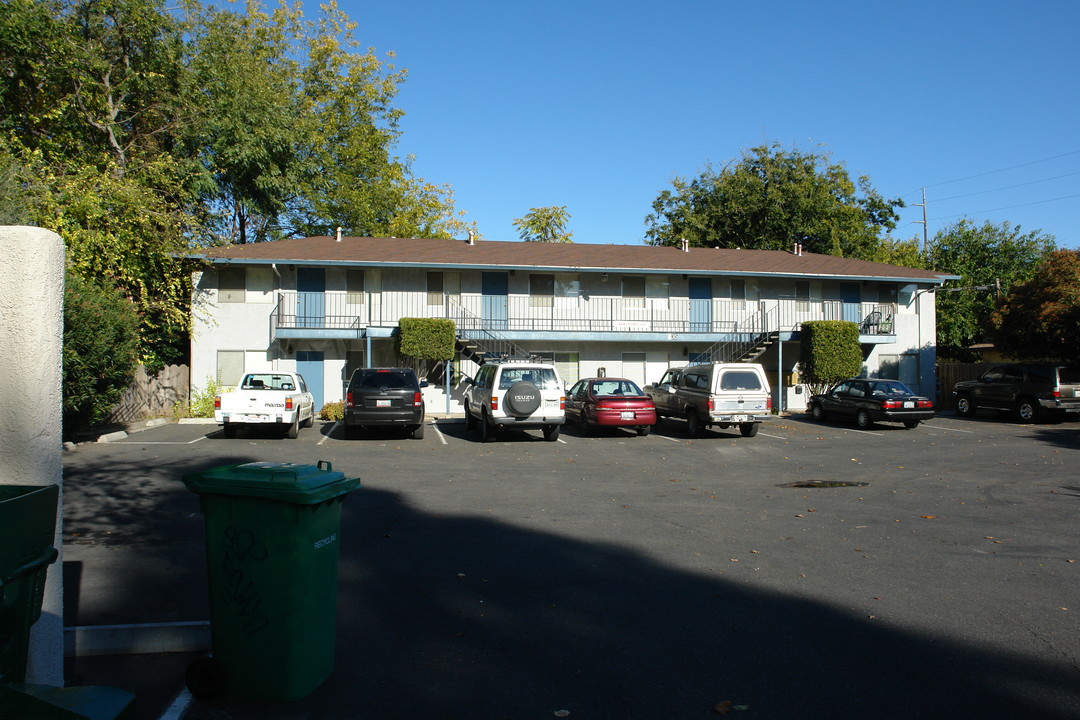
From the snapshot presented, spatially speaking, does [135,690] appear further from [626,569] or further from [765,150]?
[765,150]

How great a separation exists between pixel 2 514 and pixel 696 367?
17966 mm

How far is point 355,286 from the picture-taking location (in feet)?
85.8

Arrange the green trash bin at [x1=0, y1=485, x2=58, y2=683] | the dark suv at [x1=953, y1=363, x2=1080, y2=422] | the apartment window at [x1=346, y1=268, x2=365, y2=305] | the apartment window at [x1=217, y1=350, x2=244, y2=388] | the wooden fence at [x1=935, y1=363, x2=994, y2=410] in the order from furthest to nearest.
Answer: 1. the wooden fence at [x1=935, y1=363, x2=994, y2=410]
2. the apartment window at [x1=346, y1=268, x2=365, y2=305]
3. the apartment window at [x1=217, y1=350, x2=244, y2=388]
4. the dark suv at [x1=953, y1=363, x2=1080, y2=422]
5. the green trash bin at [x1=0, y1=485, x2=58, y2=683]

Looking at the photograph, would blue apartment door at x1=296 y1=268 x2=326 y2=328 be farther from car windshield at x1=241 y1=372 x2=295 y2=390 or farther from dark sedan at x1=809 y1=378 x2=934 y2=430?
dark sedan at x1=809 y1=378 x2=934 y2=430

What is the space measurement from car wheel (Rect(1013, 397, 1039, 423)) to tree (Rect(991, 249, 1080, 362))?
249 centimetres

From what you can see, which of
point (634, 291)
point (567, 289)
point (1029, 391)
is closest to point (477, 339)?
point (567, 289)

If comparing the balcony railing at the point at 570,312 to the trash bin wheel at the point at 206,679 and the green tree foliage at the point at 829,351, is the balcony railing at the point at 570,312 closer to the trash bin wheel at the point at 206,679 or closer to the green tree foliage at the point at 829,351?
the green tree foliage at the point at 829,351

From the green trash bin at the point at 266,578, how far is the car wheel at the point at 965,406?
2660 cm

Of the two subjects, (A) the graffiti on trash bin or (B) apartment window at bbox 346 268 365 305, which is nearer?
(A) the graffiti on trash bin

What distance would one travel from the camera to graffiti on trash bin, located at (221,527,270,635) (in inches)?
161

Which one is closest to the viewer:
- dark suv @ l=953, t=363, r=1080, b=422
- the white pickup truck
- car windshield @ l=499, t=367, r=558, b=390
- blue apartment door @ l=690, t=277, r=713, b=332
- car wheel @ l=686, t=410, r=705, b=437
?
Answer: the white pickup truck

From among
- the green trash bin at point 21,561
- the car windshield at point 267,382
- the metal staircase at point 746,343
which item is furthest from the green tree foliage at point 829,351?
the green trash bin at point 21,561

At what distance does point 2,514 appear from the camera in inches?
119

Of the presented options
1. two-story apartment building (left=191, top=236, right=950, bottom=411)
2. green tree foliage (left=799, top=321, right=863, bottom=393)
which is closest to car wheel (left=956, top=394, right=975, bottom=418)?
two-story apartment building (left=191, top=236, right=950, bottom=411)
